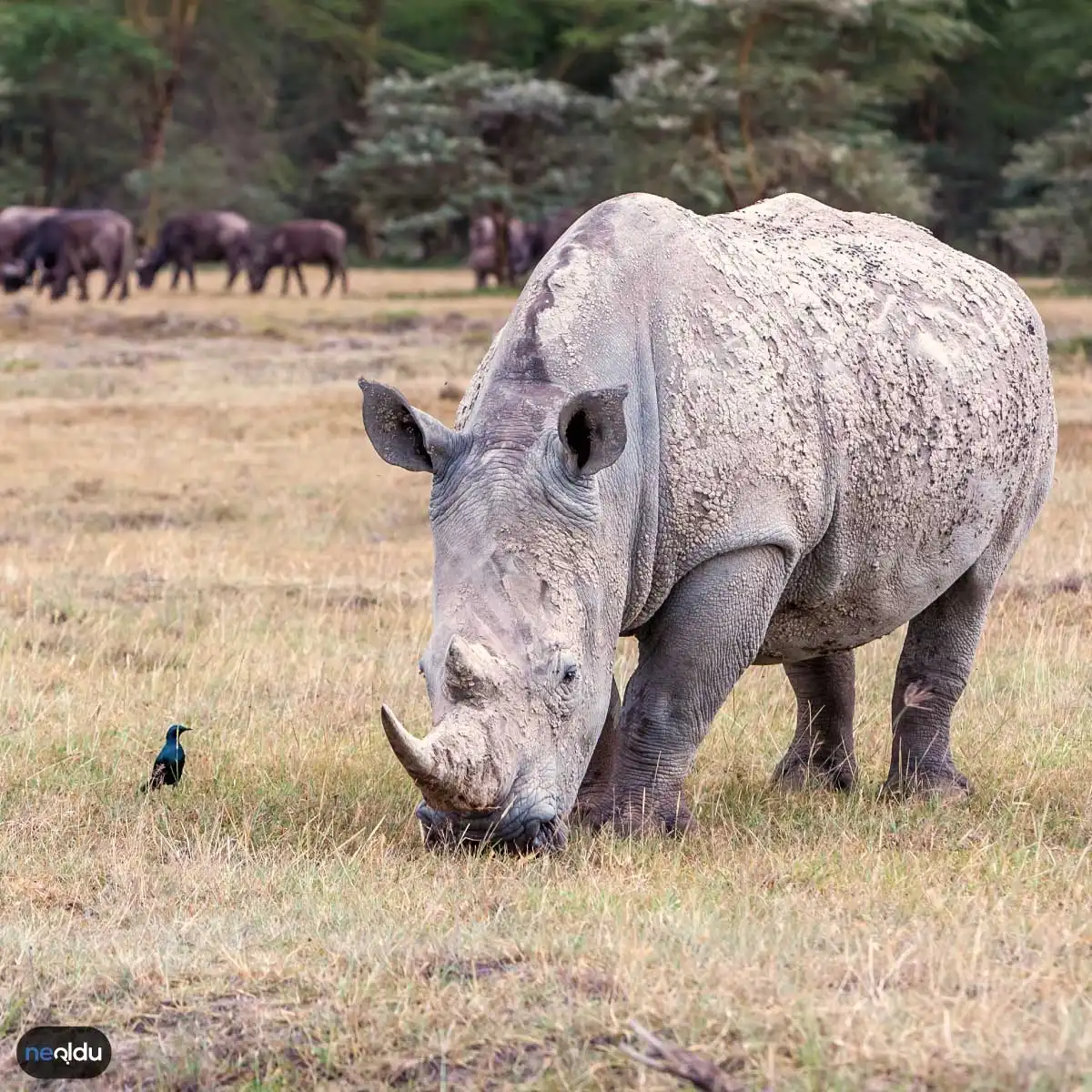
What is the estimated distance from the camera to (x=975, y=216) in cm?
4516

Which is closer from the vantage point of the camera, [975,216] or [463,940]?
[463,940]

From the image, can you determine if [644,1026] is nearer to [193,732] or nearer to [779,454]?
[779,454]

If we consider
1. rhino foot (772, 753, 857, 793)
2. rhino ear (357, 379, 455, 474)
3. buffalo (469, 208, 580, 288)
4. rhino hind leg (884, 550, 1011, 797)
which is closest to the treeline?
buffalo (469, 208, 580, 288)

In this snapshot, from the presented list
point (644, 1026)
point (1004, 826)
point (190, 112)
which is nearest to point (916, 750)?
point (1004, 826)

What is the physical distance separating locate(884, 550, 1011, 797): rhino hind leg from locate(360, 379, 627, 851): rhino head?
180cm

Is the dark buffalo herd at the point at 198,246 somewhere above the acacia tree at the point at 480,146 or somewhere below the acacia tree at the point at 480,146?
Result: below

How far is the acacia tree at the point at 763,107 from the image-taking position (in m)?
28.4

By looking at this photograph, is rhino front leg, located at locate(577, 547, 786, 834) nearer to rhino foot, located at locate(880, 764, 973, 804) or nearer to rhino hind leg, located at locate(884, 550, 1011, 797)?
rhino foot, located at locate(880, 764, 973, 804)

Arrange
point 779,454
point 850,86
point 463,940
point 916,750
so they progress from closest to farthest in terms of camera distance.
Answer: point 463,940 → point 779,454 → point 916,750 → point 850,86

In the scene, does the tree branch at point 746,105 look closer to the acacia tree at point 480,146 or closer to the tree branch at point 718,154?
the tree branch at point 718,154

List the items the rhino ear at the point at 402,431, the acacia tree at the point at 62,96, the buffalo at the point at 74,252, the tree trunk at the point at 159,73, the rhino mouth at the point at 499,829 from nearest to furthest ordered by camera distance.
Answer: the rhino mouth at the point at 499,829, the rhino ear at the point at 402,431, the buffalo at the point at 74,252, the acacia tree at the point at 62,96, the tree trunk at the point at 159,73

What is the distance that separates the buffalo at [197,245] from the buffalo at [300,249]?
0.85 meters

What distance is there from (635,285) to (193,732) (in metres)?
2.56

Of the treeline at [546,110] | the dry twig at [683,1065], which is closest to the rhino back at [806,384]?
Answer: the dry twig at [683,1065]
